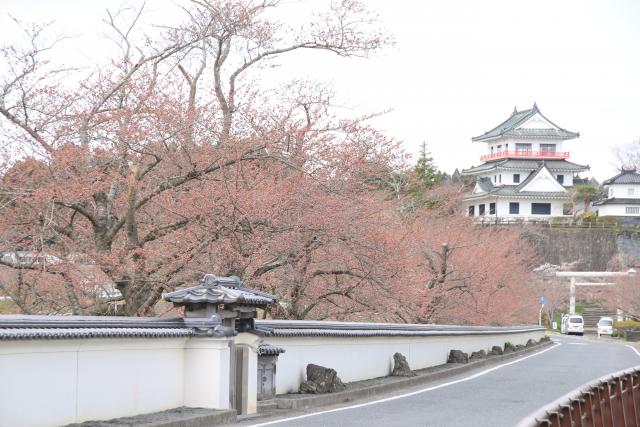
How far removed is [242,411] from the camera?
13117 millimetres

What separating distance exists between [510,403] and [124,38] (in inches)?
407

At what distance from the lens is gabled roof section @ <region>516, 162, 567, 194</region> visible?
97500 millimetres

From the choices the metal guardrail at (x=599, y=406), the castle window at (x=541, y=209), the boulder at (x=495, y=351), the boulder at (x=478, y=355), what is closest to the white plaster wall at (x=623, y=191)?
the castle window at (x=541, y=209)

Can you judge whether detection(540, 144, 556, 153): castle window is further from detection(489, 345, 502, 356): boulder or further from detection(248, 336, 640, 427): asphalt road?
detection(248, 336, 640, 427): asphalt road

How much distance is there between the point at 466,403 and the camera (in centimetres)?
1586

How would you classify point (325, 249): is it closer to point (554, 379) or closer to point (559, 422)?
point (554, 379)

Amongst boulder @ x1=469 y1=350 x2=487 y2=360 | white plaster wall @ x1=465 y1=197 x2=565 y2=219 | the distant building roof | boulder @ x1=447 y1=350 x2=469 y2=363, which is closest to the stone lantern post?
boulder @ x1=447 y1=350 x2=469 y2=363

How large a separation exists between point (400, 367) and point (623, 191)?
290 ft

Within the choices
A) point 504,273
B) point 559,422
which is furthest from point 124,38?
point 504,273

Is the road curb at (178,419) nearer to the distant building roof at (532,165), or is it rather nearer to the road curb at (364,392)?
the road curb at (364,392)

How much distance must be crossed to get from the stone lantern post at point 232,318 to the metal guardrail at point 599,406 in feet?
17.4

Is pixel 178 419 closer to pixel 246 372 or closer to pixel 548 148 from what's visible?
pixel 246 372

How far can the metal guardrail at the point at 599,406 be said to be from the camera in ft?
18.7

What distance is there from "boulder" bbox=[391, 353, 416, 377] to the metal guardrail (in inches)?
404
